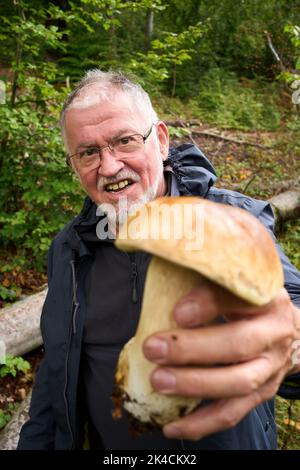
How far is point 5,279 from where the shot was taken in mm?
4129

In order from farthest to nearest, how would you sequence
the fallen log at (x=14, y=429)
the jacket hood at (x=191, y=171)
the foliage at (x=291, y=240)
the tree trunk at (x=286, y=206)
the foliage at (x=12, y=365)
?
the tree trunk at (x=286, y=206), the foliage at (x=291, y=240), the foliage at (x=12, y=365), the fallen log at (x=14, y=429), the jacket hood at (x=191, y=171)

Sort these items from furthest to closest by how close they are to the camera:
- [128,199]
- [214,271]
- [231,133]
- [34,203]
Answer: [231,133] → [34,203] → [128,199] → [214,271]

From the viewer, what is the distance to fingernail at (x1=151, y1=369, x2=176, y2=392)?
0.93 m

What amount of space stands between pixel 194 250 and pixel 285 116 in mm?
11314

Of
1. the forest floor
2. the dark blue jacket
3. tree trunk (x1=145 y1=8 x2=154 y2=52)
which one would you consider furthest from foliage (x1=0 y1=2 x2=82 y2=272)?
tree trunk (x1=145 y1=8 x2=154 y2=52)

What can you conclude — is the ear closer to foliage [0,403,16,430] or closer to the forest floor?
the forest floor

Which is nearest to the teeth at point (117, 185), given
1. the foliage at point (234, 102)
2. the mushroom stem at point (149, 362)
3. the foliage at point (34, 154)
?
the mushroom stem at point (149, 362)

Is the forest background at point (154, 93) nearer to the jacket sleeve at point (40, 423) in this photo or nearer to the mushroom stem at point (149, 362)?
the jacket sleeve at point (40, 423)

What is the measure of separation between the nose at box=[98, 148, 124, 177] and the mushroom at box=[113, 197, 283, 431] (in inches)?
34.8

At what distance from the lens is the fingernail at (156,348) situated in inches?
36.2

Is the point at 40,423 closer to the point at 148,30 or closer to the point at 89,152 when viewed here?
the point at 89,152

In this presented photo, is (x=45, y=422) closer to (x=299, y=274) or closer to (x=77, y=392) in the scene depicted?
(x=77, y=392)

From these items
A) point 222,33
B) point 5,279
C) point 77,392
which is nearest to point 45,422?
point 77,392

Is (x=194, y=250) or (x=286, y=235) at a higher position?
(x=194, y=250)
